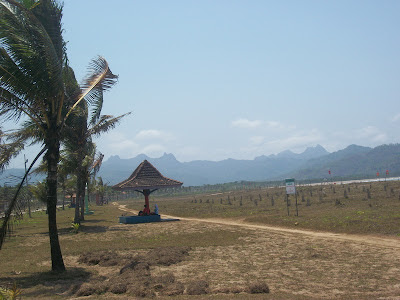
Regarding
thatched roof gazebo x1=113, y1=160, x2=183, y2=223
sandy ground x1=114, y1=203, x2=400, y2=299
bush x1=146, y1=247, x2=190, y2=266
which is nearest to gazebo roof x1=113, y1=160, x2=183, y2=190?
thatched roof gazebo x1=113, y1=160, x2=183, y2=223

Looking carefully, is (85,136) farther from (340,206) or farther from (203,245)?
(340,206)

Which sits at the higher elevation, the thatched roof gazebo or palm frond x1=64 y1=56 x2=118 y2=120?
palm frond x1=64 y1=56 x2=118 y2=120

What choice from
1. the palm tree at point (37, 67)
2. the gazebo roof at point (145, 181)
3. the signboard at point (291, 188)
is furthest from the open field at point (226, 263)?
the gazebo roof at point (145, 181)

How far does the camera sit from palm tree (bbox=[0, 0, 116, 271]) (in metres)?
10.7

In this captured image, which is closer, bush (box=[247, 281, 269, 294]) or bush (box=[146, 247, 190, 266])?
bush (box=[247, 281, 269, 294])

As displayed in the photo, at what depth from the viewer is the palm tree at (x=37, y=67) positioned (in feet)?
35.2

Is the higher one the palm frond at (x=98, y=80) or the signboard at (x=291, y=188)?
the palm frond at (x=98, y=80)

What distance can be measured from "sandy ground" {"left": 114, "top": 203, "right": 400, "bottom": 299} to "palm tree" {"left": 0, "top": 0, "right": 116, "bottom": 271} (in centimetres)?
528

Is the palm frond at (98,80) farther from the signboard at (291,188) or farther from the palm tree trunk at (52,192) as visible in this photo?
the signboard at (291,188)

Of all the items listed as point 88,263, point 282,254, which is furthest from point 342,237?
point 88,263

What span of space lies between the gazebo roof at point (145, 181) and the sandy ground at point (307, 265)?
41.0ft

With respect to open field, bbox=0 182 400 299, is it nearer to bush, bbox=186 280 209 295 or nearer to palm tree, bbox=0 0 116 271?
bush, bbox=186 280 209 295

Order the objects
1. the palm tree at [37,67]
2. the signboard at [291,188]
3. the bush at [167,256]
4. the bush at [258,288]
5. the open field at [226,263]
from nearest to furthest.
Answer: the bush at [258,288] → the open field at [226,263] → the palm tree at [37,67] → the bush at [167,256] → the signboard at [291,188]

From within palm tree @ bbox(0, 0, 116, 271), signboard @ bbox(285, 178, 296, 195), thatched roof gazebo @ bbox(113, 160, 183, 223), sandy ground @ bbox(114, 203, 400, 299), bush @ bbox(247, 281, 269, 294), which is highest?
palm tree @ bbox(0, 0, 116, 271)
